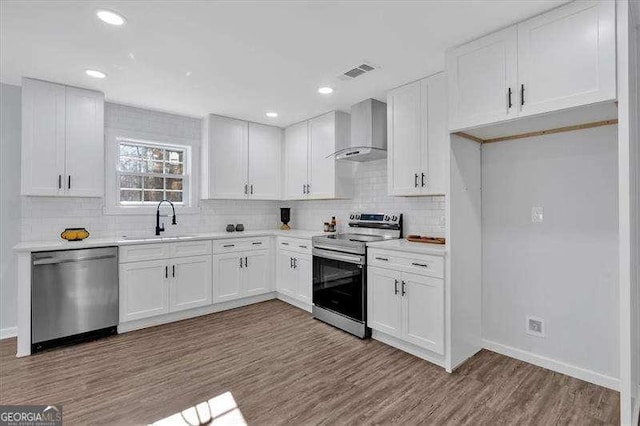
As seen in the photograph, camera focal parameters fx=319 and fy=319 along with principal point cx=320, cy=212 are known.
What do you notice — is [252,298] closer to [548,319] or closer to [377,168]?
[377,168]

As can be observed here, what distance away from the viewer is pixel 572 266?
8.42 ft

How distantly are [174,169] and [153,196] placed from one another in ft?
1.57

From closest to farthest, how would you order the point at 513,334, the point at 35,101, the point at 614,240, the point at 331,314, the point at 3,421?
1. the point at 3,421
2. the point at 614,240
3. the point at 513,334
4. the point at 35,101
5. the point at 331,314

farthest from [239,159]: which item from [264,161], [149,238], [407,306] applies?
[407,306]

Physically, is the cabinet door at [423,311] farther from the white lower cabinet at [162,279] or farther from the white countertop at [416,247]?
the white lower cabinet at [162,279]

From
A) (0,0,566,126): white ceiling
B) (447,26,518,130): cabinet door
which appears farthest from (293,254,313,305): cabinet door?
(447,26,518,130): cabinet door

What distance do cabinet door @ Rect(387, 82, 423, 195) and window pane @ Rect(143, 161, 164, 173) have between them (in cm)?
308

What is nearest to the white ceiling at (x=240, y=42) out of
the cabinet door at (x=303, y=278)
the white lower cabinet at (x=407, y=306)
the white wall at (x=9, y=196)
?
the white wall at (x=9, y=196)

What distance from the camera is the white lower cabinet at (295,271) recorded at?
4.11m

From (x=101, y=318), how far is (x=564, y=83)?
14.6ft

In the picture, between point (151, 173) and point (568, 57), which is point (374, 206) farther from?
point (151, 173)

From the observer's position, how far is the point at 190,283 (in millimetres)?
3910

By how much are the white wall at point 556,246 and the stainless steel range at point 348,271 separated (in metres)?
1.14

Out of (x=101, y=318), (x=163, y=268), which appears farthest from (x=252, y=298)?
(x=101, y=318)
